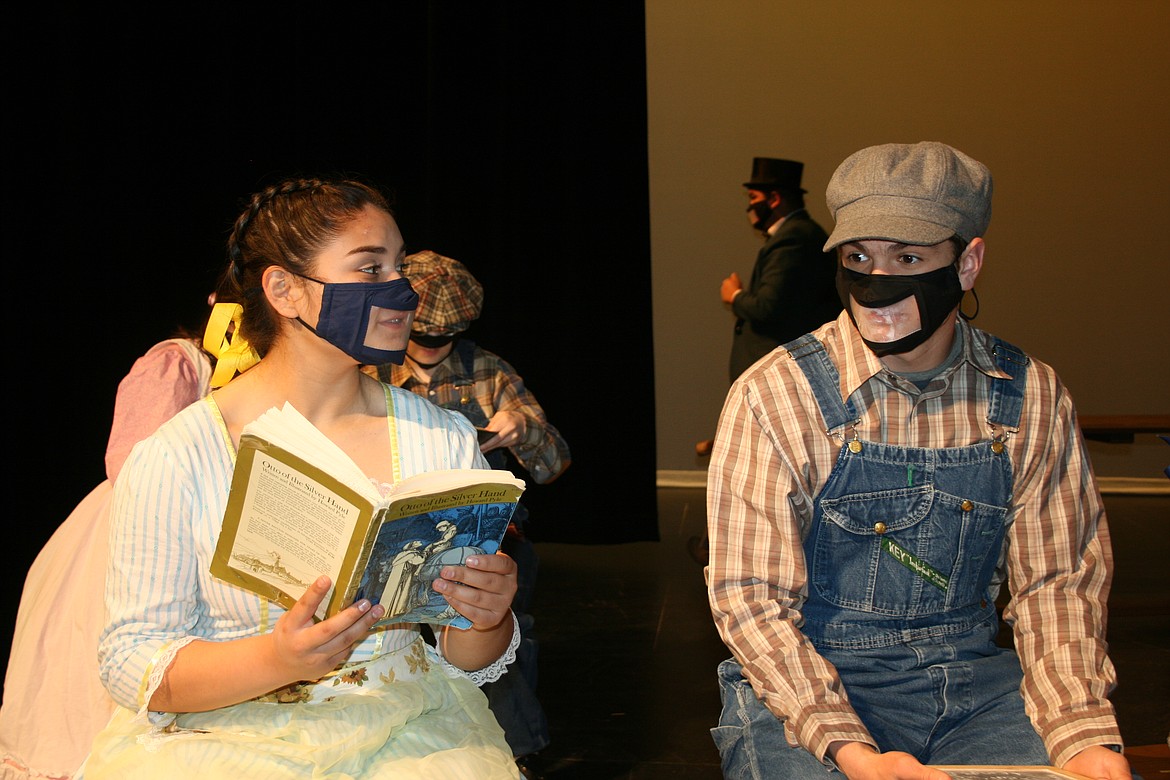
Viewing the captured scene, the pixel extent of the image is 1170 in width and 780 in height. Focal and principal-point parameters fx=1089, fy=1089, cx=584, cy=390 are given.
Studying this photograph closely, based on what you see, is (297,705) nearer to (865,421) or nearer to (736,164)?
(865,421)

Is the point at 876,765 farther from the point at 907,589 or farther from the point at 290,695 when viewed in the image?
the point at 290,695

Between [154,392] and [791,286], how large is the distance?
3.00 m

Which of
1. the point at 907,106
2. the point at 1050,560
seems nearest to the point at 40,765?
the point at 1050,560

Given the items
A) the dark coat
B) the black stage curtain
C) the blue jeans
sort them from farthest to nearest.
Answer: the dark coat, the black stage curtain, the blue jeans

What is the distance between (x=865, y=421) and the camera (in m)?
1.73

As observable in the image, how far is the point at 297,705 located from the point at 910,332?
3.57ft

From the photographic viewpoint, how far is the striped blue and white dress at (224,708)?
4.68 feet

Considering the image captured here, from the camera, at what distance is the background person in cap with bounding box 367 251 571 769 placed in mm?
2934

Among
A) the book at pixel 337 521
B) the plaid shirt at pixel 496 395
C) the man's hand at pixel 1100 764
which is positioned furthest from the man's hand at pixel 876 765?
the plaid shirt at pixel 496 395

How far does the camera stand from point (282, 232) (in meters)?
1.71

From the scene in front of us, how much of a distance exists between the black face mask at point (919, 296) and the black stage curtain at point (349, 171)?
9.27 ft

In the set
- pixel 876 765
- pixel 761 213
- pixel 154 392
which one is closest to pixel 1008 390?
pixel 876 765

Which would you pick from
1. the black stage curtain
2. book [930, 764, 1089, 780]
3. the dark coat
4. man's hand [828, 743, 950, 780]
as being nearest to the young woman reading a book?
man's hand [828, 743, 950, 780]

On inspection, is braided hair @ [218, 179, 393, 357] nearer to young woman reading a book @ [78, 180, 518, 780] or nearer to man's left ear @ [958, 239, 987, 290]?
young woman reading a book @ [78, 180, 518, 780]
